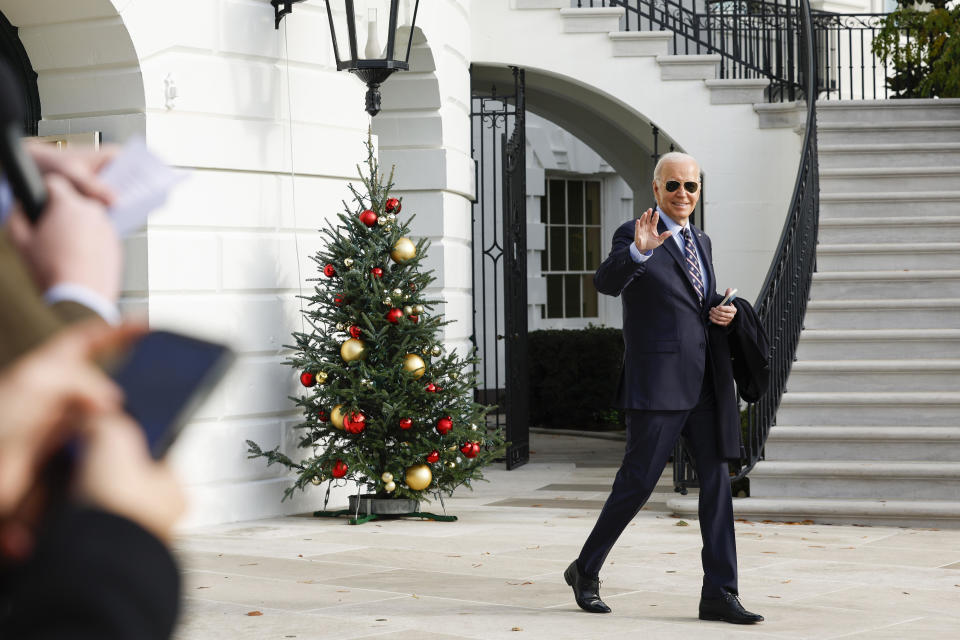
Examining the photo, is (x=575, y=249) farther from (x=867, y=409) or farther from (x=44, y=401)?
(x=44, y=401)

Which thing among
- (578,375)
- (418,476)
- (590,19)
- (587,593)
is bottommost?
(587,593)

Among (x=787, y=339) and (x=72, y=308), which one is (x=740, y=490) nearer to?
(x=787, y=339)

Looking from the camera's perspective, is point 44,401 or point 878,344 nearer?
point 44,401

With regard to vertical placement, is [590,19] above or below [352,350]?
above

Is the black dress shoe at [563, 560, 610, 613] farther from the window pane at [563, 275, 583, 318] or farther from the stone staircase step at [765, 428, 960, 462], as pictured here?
the window pane at [563, 275, 583, 318]

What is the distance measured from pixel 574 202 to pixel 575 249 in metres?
0.70

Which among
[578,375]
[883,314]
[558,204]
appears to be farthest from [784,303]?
[558,204]

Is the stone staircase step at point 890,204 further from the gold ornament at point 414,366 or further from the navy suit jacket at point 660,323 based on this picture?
the navy suit jacket at point 660,323

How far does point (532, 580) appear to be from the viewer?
5.82 meters

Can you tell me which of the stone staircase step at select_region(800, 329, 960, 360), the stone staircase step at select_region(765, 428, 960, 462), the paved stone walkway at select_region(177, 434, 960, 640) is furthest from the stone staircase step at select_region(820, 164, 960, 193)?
the paved stone walkway at select_region(177, 434, 960, 640)

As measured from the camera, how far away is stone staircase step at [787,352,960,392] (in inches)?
336

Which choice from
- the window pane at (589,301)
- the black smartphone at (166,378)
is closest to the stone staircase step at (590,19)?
the window pane at (589,301)

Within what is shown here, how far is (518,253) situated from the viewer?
11.0m

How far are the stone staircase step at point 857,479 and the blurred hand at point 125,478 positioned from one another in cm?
710
